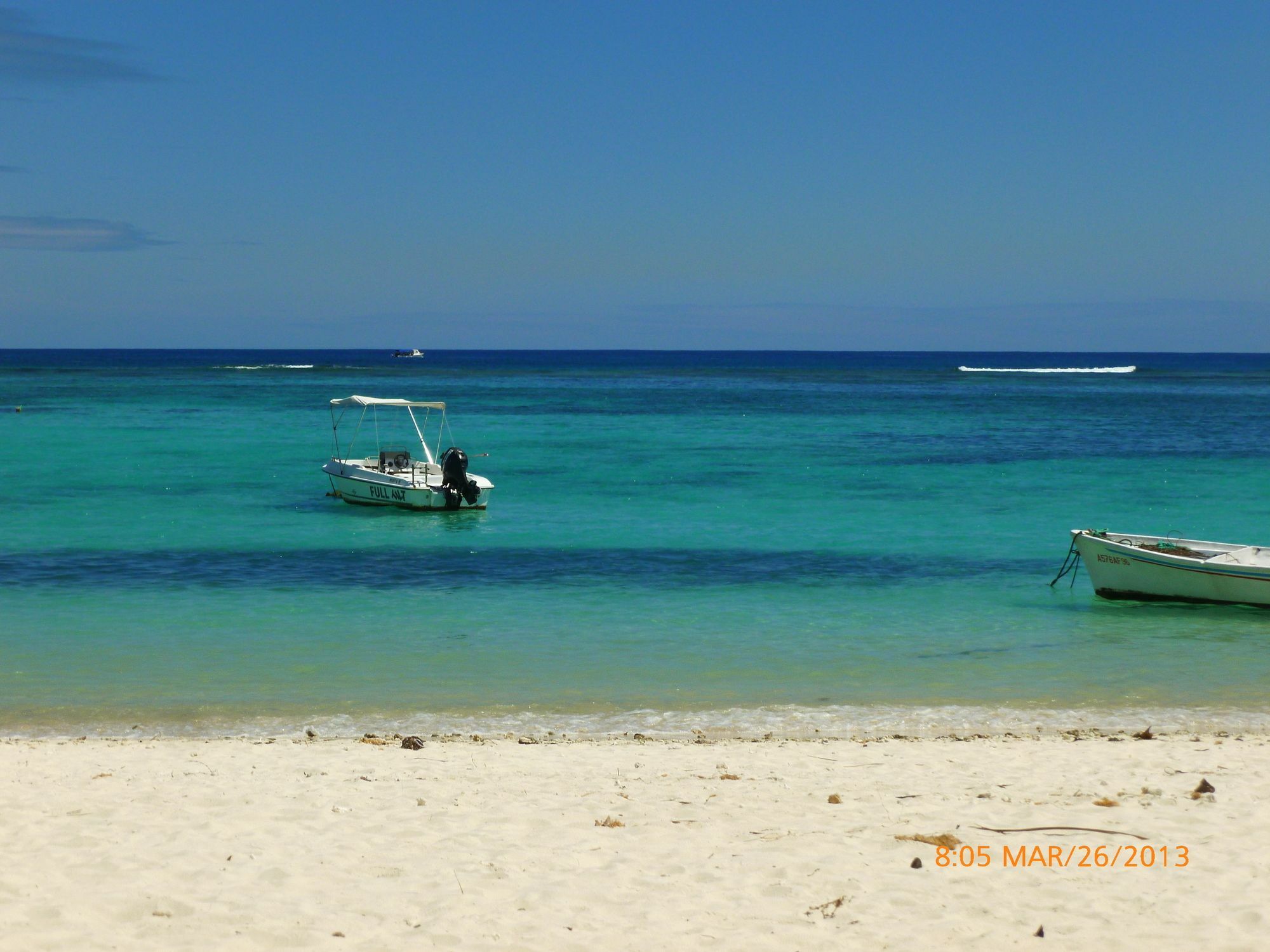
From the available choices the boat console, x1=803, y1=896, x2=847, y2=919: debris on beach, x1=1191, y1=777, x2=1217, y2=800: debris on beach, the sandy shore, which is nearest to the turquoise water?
the boat console

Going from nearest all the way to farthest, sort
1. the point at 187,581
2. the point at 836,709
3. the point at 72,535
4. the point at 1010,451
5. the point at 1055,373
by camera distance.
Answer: the point at 836,709
the point at 187,581
the point at 72,535
the point at 1010,451
the point at 1055,373

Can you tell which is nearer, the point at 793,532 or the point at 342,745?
the point at 342,745

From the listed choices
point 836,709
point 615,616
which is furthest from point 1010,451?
point 836,709

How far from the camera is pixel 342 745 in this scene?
429 inches

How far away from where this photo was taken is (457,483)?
93.0 ft

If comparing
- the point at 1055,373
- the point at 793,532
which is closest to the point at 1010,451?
the point at 793,532

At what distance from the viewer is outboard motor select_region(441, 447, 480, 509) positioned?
28.4 m

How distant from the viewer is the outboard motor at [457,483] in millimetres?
28391

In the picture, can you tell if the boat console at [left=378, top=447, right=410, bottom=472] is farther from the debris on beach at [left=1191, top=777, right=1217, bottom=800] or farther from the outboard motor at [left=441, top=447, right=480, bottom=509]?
the debris on beach at [left=1191, top=777, right=1217, bottom=800]

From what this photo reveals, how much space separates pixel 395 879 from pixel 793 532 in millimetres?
19107

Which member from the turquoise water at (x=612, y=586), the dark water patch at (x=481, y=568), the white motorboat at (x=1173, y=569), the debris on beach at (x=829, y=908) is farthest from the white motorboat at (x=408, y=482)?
the debris on beach at (x=829, y=908)

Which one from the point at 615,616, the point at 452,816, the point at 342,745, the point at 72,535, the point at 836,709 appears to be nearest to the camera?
the point at 452,816

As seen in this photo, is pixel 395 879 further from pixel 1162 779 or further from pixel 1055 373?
pixel 1055 373

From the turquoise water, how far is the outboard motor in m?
0.55
